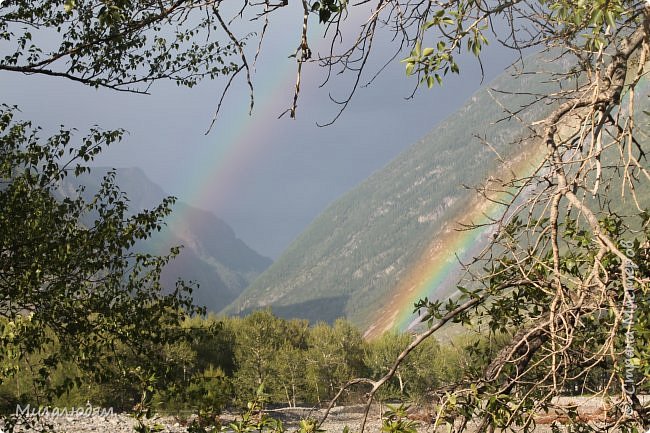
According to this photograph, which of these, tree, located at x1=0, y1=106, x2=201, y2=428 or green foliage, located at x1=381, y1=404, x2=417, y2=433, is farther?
tree, located at x1=0, y1=106, x2=201, y2=428

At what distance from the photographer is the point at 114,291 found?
254 inches

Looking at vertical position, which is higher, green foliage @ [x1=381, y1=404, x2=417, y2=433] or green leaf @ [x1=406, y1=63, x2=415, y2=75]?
green leaf @ [x1=406, y1=63, x2=415, y2=75]

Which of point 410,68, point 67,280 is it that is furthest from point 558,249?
point 67,280

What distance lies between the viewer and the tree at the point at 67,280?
576 cm

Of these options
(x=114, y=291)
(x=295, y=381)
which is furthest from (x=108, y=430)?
(x=295, y=381)

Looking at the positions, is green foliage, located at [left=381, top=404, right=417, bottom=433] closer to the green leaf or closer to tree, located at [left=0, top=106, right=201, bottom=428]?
the green leaf

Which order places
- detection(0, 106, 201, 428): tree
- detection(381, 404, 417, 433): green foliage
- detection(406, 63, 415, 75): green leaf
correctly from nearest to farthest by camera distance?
detection(381, 404, 417, 433): green foliage, detection(406, 63, 415, 75): green leaf, detection(0, 106, 201, 428): tree

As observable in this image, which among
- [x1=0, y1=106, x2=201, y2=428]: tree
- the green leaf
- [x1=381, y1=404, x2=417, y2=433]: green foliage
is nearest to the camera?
[x1=381, y1=404, x2=417, y2=433]: green foliage

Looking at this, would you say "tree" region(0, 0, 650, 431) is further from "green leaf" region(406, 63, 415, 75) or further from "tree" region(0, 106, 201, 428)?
"tree" region(0, 106, 201, 428)

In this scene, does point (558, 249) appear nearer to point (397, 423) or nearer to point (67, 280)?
point (397, 423)

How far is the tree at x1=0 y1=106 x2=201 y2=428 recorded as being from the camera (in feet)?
18.9

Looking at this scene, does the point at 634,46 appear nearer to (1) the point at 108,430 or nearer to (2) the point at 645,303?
(2) the point at 645,303

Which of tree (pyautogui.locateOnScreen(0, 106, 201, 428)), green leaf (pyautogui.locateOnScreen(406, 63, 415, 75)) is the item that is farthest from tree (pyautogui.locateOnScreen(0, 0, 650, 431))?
tree (pyautogui.locateOnScreen(0, 106, 201, 428))

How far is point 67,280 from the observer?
20.0ft
